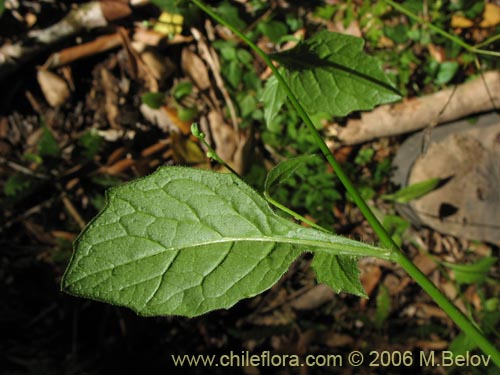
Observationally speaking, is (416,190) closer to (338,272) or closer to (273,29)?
(273,29)

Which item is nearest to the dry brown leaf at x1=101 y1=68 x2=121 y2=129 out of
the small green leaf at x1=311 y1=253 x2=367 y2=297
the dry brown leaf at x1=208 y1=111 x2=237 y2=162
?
the dry brown leaf at x1=208 y1=111 x2=237 y2=162

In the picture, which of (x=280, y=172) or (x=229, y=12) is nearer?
(x=280, y=172)

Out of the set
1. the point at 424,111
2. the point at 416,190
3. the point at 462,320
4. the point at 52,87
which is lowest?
the point at 416,190

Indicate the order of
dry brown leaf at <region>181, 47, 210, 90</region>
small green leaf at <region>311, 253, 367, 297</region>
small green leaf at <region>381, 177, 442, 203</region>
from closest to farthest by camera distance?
small green leaf at <region>311, 253, 367, 297</region>
small green leaf at <region>381, 177, 442, 203</region>
dry brown leaf at <region>181, 47, 210, 90</region>

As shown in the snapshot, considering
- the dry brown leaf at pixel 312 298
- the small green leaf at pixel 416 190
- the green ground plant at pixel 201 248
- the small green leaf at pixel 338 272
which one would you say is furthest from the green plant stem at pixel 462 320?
the dry brown leaf at pixel 312 298

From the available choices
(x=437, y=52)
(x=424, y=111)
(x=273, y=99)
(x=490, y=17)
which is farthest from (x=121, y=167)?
(x=490, y=17)

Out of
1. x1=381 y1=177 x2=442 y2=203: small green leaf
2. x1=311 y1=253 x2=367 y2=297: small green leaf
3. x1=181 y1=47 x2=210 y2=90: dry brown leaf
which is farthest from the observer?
x1=181 y1=47 x2=210 y2=90: dry brown leaf

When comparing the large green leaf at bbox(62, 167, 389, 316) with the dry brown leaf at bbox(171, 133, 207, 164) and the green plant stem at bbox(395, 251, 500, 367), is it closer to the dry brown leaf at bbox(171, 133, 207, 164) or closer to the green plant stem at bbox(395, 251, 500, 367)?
the green plant stem at bbox(395, 251, 500, 367)
